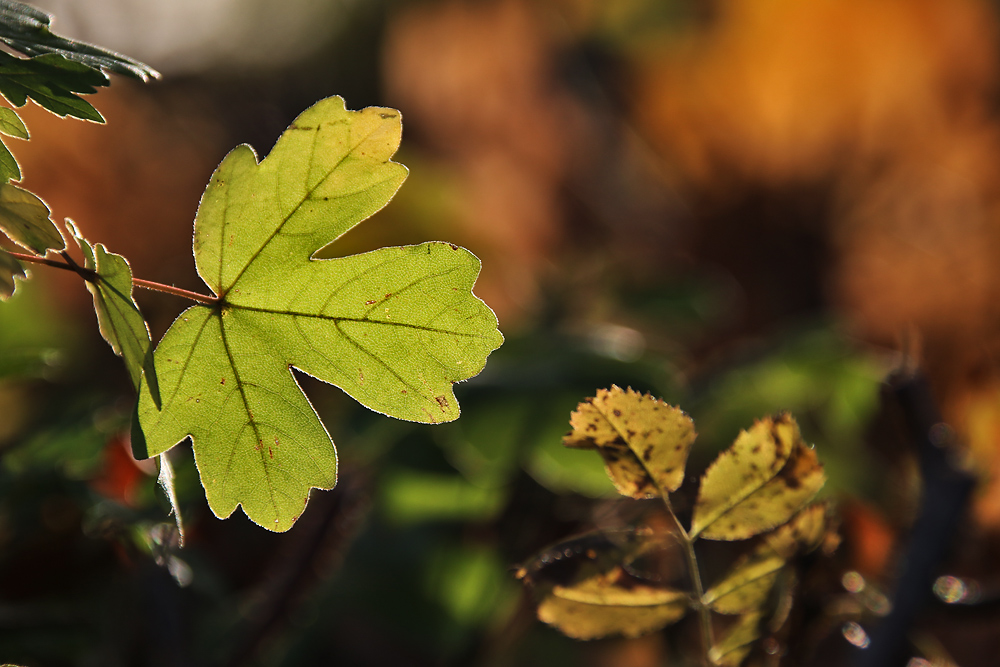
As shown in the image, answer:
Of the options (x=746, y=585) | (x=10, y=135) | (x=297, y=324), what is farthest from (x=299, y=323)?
(x=746, y=585)

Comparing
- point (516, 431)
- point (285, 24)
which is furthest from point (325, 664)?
point (285, 24)

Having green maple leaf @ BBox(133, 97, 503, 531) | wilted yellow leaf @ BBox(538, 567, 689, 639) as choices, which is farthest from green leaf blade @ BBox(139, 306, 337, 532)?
wilted yellow leaf @ BBox(538, 567, 689, 639)

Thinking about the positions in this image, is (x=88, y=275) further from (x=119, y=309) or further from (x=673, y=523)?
(x=673, y=523)

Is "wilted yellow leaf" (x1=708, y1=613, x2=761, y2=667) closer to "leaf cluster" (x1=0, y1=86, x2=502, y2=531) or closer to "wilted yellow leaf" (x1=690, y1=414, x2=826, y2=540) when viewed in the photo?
"wilted yellow leaf" (x1=690, y1=414, x2=826, y2=540)

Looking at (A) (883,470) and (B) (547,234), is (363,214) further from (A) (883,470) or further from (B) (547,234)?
(B) (547,234)

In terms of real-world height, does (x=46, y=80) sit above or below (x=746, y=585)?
above

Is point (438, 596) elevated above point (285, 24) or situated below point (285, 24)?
above

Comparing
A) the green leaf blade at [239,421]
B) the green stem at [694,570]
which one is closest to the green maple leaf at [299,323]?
the green leaf blade at [239,421]
